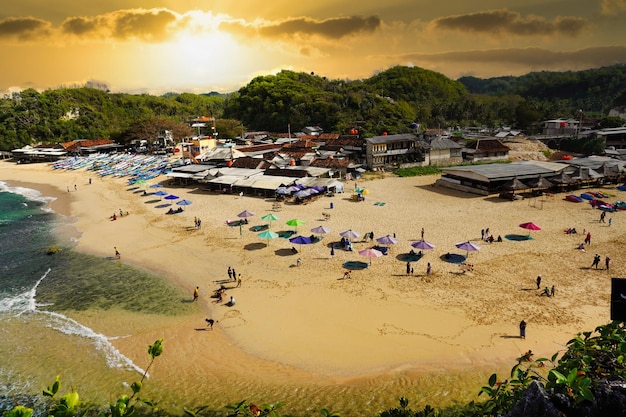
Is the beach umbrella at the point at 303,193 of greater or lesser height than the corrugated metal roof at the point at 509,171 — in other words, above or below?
below

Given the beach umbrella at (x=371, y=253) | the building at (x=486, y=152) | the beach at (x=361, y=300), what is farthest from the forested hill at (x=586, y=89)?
the beach umbrella at (x=371, y=253)

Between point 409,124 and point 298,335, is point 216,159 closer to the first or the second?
point 298,335

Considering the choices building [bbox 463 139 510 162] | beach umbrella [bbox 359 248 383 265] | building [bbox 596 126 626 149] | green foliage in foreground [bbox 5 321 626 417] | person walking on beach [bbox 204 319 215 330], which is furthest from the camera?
building [bbox 596 126 626 149]

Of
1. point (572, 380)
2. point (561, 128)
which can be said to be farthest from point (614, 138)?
point (572, 380)

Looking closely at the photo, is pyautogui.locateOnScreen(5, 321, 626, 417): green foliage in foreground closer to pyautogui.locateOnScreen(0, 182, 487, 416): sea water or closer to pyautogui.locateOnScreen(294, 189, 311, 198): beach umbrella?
pyautogui.locateOnScreen(0, 182, 487, 416): sea water

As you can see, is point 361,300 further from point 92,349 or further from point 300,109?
point 300,109

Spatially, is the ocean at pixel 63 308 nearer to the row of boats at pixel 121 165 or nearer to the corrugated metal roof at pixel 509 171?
the row of boats at pixel 121 165

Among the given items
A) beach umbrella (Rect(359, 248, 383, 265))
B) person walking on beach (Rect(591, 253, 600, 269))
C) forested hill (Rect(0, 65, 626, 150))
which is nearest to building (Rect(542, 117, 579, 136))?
forested hill (Rect(0, 65, 626, 150))
